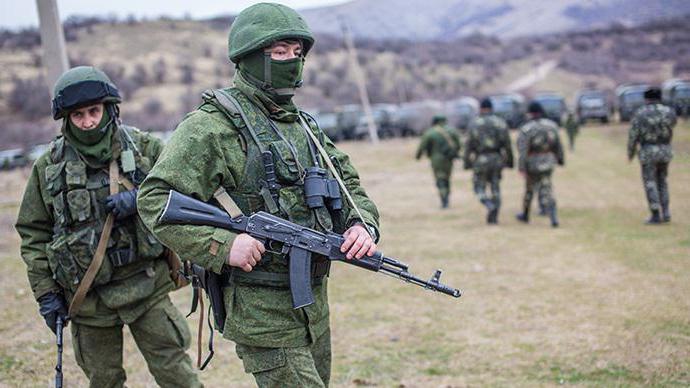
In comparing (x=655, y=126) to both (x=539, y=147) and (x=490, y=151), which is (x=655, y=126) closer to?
(x=539, y=147)

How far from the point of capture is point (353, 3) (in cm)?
11794

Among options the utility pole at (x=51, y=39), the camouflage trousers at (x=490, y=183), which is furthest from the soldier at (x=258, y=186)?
the camouflage trousers at (x=490, y=183)

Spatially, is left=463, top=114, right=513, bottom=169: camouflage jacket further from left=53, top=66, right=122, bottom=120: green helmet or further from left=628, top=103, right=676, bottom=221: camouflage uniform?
left=53, top=66, right=122, bottom=120: green helmet

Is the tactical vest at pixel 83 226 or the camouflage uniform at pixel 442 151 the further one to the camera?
the camouflage uniform at pixel 442 151

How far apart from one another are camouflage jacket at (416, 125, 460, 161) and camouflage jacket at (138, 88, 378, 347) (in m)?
9.82

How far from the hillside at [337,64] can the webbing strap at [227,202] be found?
35.3 metres

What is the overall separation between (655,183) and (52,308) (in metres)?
8.64

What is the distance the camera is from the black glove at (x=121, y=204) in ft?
11.2

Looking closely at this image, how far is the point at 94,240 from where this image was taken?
3449 millimetres

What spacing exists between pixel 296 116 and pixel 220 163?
43 centimetres

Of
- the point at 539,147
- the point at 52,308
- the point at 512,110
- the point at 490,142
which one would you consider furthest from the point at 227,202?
the point at 512,110

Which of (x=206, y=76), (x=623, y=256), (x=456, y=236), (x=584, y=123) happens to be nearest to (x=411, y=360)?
(x=623, y=256)

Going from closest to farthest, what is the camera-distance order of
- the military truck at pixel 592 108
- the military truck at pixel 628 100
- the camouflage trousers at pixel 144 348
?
the camouflage trousers at pixel 144 348
the military truck at pixel 628 100
the military truck at pixel 592 108

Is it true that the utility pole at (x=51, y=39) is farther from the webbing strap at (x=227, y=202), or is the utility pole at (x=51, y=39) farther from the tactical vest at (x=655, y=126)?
the tactical vest at (x=655, y=126)
